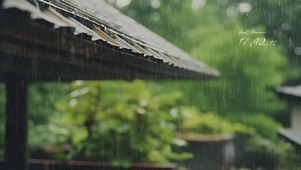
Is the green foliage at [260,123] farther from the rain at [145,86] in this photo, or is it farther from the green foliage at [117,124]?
the green foliage at [117,124]

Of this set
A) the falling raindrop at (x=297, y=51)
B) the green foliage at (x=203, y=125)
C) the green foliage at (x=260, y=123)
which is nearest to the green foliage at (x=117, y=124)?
the green foliage at (x=203, y=125)

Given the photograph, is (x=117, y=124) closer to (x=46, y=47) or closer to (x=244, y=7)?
(x=46, y=47)

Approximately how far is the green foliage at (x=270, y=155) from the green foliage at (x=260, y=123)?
99cm

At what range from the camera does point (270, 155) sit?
37.4 ft

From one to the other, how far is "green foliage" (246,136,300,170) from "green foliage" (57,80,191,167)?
16.9 feet

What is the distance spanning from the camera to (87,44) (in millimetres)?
2105

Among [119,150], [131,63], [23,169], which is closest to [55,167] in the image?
[119,150]

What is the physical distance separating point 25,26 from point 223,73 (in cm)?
1139

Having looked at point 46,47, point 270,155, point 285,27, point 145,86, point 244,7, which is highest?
point 244,7

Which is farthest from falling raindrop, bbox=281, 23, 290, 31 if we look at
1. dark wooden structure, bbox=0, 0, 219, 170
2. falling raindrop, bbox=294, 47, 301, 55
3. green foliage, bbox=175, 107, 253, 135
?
dark wooden structure, bbox=0, 0, 219, 170

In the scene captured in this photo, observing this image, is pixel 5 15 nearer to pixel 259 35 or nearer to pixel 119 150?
pixel 119 150

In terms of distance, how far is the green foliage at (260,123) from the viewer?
12.8m

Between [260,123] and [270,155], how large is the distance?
1670 mm

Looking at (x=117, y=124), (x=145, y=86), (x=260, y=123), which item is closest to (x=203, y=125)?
(x=260, y=123)
